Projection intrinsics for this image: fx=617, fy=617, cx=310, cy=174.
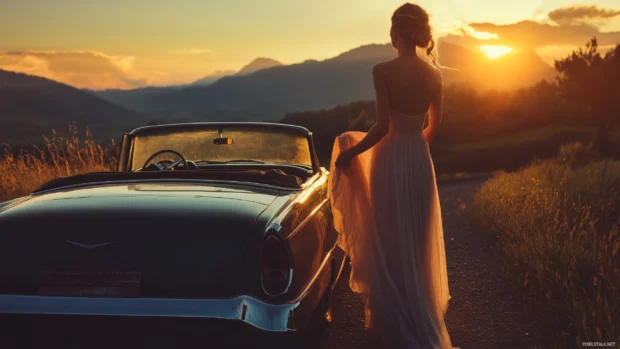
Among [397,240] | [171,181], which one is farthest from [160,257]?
[397,240]

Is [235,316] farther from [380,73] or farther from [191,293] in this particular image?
[380,73]

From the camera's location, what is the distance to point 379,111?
13.5 feet

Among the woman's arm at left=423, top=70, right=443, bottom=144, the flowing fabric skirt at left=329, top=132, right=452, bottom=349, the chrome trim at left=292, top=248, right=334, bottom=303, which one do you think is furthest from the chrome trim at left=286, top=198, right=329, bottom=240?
the woman's arm at left=423, top=70, right=443, bottom=144

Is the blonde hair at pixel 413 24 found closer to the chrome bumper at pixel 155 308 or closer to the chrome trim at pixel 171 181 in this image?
the chrome trim at pixel 171 181

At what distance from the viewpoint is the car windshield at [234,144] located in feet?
17.3

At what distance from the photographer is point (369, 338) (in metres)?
4.44

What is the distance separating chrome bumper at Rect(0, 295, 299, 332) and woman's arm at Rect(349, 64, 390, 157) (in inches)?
67.5

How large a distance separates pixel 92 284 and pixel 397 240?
7.07 feet

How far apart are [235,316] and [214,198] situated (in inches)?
31.9

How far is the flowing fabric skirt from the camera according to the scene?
13.4 feet

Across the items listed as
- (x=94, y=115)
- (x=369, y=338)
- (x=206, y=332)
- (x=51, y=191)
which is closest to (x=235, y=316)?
(x=206, y=332)

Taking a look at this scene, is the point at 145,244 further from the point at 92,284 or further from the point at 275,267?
the point at 275,267

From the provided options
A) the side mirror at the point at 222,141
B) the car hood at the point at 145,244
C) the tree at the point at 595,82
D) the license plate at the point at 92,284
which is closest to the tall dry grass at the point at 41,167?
the side mirror at the point at 222,141

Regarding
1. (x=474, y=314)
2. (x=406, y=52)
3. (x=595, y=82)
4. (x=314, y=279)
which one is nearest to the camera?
(x=314, y=279)
